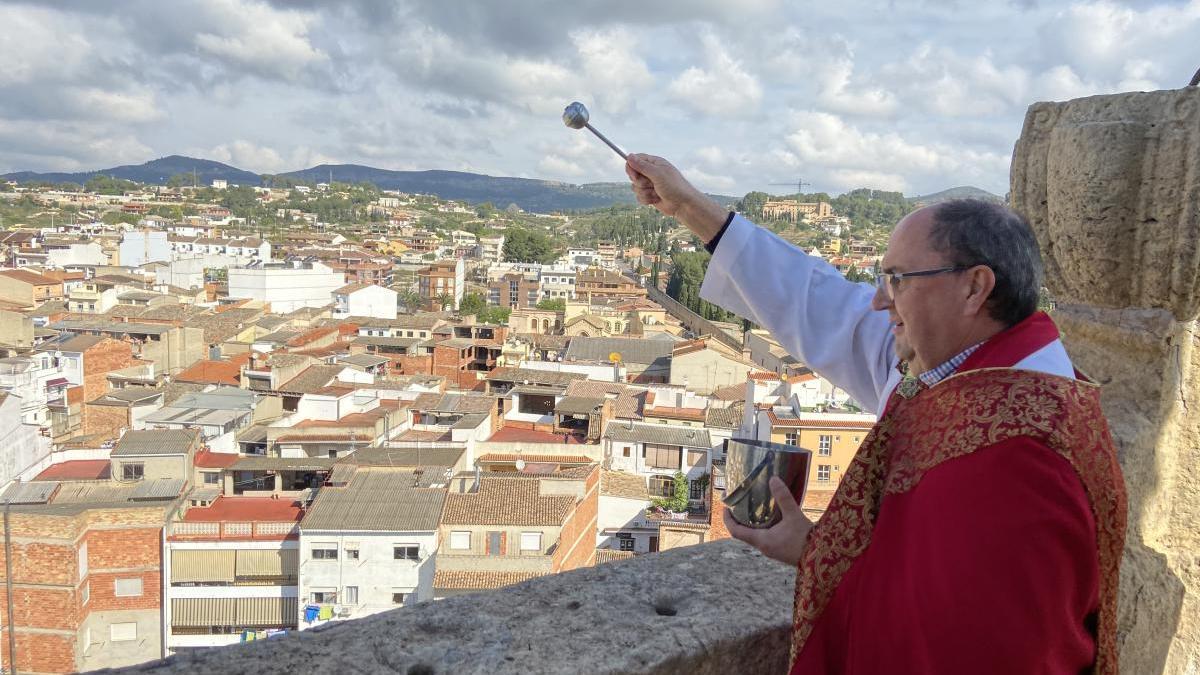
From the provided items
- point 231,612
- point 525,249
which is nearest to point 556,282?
point 525,249

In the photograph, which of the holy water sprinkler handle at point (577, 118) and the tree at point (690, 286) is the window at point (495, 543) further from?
the tree at point (690, 286)

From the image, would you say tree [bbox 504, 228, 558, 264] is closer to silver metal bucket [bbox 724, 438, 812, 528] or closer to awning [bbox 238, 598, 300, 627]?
awning [bbox 238, 598, 300, 627]

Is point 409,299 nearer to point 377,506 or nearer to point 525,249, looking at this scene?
point 525,249

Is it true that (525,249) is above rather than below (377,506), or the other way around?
above

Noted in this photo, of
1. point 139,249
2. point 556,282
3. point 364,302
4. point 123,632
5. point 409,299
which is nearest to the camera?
point 123,632

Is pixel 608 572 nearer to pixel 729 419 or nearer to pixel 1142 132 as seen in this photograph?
pixel 1142 132

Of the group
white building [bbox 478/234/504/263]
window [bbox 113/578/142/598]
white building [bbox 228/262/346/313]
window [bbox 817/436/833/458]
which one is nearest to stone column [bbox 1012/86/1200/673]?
window [bbox 113/578/142/598]

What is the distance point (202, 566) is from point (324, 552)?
169cm

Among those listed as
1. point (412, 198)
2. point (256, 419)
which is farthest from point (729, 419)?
point (412, 198)

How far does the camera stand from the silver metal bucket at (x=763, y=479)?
1352 mm

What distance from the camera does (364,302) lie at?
40188 mm

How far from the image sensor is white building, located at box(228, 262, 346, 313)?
41.8 meters

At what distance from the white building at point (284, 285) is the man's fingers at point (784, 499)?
1667 inches

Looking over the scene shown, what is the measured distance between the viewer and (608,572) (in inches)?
67.6
